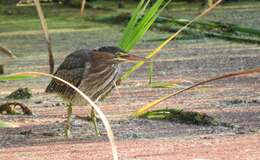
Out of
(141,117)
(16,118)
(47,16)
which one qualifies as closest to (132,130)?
(141,117)

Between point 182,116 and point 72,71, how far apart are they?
580mm

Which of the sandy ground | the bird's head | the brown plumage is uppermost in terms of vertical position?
the bird's head

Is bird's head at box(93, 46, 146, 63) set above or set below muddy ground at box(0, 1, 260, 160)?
above

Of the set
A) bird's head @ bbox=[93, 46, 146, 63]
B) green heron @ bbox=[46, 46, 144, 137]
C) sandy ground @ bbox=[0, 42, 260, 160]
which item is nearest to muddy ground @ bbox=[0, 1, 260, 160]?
sandy ground @ bbox=[0, 42, 260, 160]

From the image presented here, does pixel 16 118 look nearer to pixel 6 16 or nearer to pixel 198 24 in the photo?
Result: pixel 198 24

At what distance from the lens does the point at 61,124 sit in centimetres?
484

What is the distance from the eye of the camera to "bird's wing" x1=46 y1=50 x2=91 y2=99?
180 inches

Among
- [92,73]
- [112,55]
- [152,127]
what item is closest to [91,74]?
[92,73]

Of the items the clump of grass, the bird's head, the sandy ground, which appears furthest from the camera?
the clump of grass

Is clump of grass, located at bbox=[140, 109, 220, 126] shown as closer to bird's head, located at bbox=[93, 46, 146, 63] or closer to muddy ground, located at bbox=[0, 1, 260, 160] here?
muddy ground, located at bbox=[0, 1, 260, 160]

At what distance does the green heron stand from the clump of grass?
372 millimetres

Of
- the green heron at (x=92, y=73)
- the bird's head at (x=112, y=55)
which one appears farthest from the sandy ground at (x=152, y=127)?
the bird's head at (x=112, y=55)

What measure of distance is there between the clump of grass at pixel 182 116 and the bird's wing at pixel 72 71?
47 cm

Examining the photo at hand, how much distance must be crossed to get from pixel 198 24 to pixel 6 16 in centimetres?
369
